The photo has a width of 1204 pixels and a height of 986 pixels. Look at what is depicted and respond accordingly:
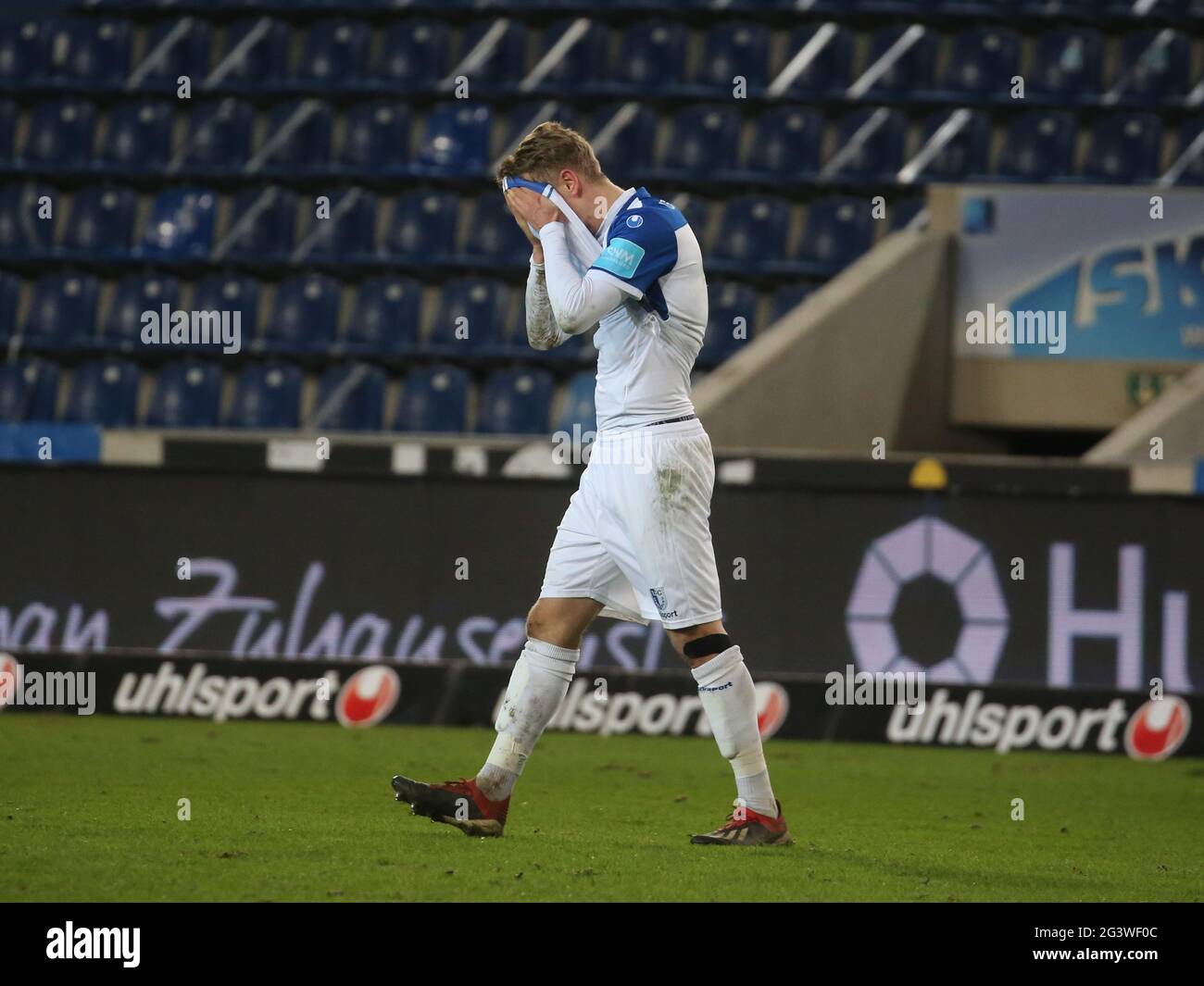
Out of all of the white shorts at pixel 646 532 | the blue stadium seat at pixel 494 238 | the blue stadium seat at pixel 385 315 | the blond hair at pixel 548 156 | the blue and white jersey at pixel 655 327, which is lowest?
the white shorts at pixel 646 532

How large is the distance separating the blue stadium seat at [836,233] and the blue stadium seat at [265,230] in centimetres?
378

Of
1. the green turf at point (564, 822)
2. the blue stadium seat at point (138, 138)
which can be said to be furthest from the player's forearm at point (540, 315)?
the blue stadium seat at point (138, 138)

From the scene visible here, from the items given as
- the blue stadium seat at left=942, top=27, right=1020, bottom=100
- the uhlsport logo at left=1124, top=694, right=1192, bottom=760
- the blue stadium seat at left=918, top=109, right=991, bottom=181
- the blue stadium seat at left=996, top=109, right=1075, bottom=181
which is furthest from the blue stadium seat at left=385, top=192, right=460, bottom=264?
the uhlsport logo at left=1124, top=694, right=1192, bottom=760

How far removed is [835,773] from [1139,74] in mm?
7728

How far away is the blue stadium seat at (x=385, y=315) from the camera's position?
1336cm

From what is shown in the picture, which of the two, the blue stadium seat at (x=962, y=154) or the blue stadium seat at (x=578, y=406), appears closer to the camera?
the blue stadium seat at (x=578, y=406)

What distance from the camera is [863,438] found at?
12328 millimetres

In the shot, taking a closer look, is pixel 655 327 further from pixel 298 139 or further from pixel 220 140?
pixel 220 140

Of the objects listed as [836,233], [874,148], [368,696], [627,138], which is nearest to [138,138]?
[627,138]

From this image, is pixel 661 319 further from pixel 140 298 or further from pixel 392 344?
pixel 140 298

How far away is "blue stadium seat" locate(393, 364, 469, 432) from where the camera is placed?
12.8 metres

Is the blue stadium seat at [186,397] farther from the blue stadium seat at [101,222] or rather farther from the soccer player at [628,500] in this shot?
the soccer player at [628,500]

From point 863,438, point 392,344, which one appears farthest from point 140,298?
point 863,438

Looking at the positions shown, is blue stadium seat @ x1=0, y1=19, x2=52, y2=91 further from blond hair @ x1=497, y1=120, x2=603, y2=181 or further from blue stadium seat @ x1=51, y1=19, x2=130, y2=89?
blond hair @ x1=497, y1=120, x2=603, y2=181
